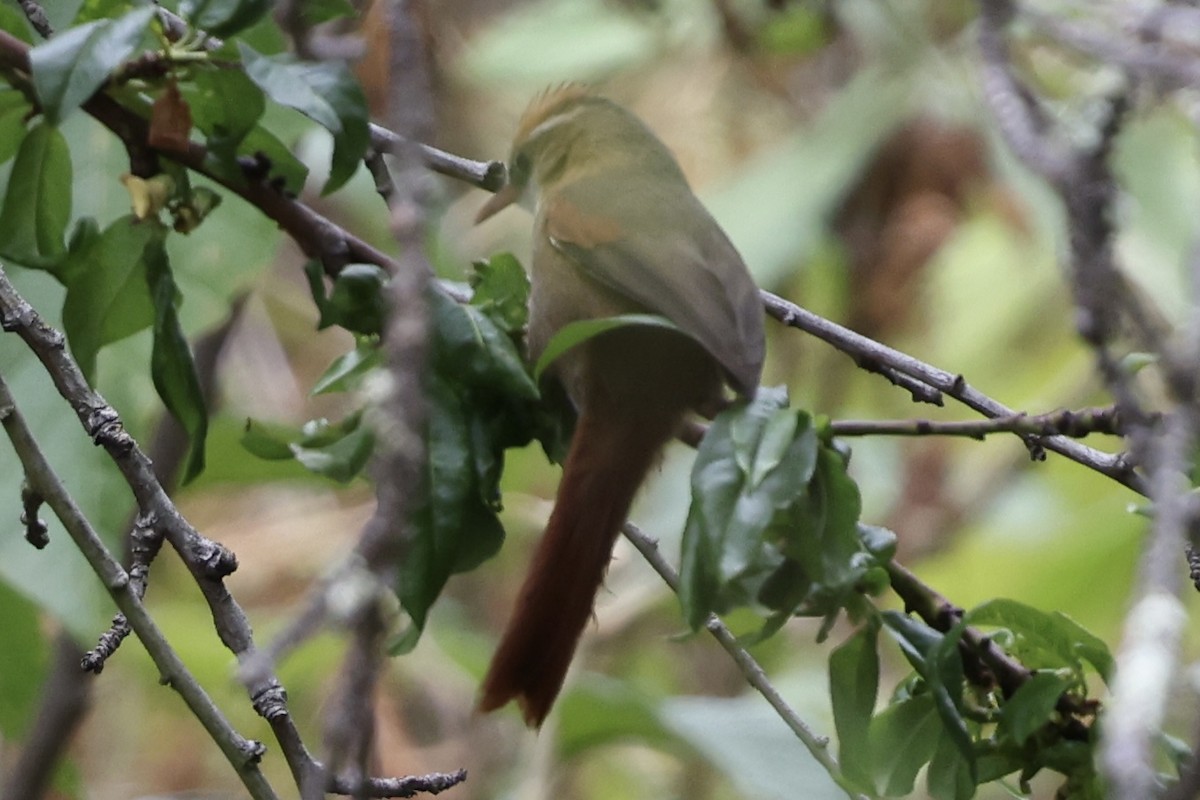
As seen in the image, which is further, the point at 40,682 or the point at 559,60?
the point at 559,60

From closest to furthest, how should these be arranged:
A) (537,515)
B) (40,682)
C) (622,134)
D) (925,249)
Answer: (622,134), (40,682), (537,515), (925,249)

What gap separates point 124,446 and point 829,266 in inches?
112

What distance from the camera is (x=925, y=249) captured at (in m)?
3.48

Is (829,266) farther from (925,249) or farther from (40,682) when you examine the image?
(40,682)

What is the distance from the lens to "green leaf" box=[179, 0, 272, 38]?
112 cm

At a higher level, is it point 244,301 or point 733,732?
point 244,301

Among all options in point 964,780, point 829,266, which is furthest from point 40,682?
point 829,266

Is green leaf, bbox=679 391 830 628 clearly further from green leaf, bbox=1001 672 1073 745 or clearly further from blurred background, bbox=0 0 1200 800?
blurred background, bbox=0 0 1200 800

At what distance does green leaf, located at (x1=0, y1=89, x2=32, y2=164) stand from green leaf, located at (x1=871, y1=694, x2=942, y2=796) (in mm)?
855

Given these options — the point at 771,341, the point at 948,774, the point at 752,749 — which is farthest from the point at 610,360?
the point at 771,341

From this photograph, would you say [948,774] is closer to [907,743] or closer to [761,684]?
[907,743]

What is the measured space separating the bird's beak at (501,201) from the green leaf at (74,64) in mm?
567

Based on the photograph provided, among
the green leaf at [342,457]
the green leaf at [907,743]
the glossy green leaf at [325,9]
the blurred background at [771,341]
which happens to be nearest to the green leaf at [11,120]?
the glossy green leaf at [325,9]

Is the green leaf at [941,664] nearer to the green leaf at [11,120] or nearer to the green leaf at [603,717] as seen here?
the green leaf at [11,120]
